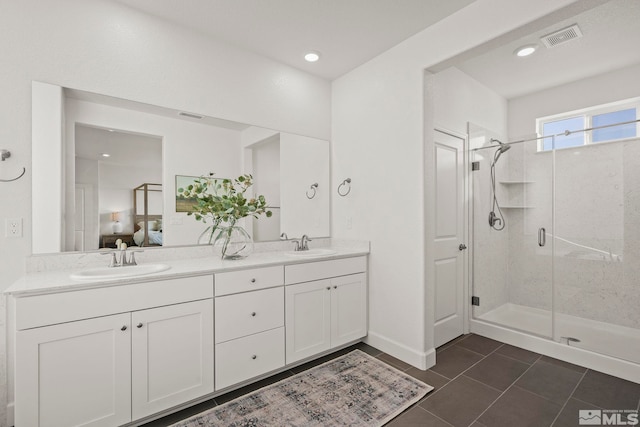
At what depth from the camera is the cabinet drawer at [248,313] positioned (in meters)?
1.91

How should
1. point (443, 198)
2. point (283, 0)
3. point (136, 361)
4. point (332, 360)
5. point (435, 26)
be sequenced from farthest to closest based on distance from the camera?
point (443, 198), point (332, 360), point (435, 26), point (283, 0), point (136, 361)

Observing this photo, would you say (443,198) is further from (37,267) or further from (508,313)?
(37,267)

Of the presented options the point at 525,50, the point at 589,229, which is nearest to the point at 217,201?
the point at 525,50

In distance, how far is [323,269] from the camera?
2463mm

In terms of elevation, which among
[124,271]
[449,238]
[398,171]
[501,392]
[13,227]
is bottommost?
[501,392]

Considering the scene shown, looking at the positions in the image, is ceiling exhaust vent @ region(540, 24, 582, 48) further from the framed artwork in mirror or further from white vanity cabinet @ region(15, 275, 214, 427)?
white vanity cabinet @ region(15, 275, 214, 427)

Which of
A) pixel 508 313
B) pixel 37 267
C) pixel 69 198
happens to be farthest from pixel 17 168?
pixel 508 313

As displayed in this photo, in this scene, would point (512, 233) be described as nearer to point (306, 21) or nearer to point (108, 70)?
point (306, 21)

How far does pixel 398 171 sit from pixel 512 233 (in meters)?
1.85

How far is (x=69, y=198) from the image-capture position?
73.9 inches

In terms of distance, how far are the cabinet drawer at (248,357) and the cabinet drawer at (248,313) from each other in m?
0.05

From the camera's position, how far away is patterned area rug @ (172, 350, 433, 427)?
5.65 feet

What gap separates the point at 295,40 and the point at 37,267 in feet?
8.05

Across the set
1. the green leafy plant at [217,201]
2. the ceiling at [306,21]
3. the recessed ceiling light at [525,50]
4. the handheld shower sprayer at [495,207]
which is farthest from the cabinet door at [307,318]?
the recessed ceiling light at [525,50]
